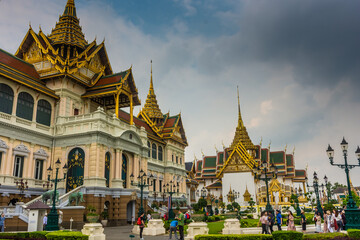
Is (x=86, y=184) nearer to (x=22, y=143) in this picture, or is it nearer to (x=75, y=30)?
(x=22, y=143)

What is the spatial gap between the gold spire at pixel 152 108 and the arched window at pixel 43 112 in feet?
76.3

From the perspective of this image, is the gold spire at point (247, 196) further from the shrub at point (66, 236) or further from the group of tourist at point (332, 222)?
the shrub at point (66, 236)

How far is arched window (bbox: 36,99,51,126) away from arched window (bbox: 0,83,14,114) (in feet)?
8.94

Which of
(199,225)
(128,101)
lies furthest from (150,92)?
(199,225)

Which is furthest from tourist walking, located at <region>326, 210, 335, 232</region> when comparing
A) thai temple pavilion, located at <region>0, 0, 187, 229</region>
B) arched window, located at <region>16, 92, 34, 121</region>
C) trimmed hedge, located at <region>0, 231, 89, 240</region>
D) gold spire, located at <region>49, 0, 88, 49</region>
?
gold spire, located at <region>49, 0, 88, 49</region>

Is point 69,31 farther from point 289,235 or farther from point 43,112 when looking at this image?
point 289,235

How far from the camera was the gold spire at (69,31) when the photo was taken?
3256cm

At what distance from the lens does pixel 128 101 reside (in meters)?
36.0

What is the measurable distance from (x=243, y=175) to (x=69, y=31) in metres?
35.0

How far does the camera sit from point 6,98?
Answer: 82.4 ft

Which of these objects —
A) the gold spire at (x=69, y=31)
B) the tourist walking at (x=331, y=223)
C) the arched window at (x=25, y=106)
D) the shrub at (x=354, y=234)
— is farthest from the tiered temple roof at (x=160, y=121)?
the shrub at (x=354, y=234)

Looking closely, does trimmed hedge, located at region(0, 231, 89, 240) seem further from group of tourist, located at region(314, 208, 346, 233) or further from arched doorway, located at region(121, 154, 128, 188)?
arched doorway, located at region(121, 154, 128, 188)

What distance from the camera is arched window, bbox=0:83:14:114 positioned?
24.8 metres

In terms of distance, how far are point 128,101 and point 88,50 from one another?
6.73 meters
